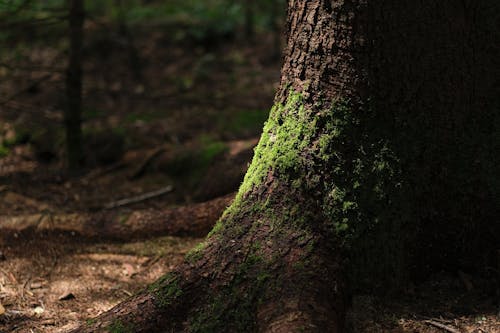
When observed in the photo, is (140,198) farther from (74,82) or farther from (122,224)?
(74,82)

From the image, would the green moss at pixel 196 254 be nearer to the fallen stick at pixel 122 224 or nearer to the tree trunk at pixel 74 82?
the fallen stick at pixel 122 224

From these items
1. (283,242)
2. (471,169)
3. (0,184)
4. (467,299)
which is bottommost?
(0,184)

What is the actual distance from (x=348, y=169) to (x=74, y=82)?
433 cm

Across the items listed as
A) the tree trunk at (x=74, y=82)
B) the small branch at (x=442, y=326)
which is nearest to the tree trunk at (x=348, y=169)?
the small branch at (x=442, y=326)

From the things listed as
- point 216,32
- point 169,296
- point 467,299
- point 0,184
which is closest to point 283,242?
point 169,296

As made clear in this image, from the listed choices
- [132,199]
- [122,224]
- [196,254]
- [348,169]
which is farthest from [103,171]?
[348,169]

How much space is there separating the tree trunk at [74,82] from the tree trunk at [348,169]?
3.87 meters

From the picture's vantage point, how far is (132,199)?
5645 millimetres

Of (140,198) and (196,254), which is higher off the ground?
(196,254)

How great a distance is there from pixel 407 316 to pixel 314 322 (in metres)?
0.68

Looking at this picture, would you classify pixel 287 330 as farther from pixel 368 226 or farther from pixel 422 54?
pixel 422 54

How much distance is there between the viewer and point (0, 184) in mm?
6133

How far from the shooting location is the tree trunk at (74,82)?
243 inches

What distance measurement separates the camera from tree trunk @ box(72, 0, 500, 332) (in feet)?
9.21
